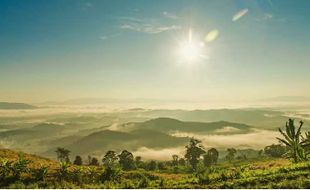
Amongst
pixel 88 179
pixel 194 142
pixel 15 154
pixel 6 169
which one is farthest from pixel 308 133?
pixel 194 142

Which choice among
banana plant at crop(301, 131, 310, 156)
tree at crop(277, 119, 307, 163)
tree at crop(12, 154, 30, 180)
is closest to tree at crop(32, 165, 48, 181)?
tree at crop(12, 154, 30, 180)

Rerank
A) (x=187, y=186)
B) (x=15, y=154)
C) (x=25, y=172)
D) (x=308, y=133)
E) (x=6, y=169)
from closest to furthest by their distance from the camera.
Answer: (x=187, y=186), (x=6, y=169), (x=25, y=172), (x=308, y=133), (x=15, y=154)

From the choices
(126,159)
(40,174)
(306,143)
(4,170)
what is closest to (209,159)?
(126,159)

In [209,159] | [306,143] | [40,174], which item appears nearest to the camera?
[40,174]

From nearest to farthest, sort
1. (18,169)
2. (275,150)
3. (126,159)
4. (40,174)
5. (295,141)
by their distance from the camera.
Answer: (18,169) < (40,174) < (295,141) < (126,159) < (275,150)

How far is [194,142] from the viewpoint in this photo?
328 ft

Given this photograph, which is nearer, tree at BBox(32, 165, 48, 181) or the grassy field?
the grassy field

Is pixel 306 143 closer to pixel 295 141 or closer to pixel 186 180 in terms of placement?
pixel 295 141

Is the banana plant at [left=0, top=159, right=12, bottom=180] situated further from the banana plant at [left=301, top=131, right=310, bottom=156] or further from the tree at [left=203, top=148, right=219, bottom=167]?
the tree at [left=203, top=148, right=219, bottom=167]

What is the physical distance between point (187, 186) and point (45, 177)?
11.6 meters

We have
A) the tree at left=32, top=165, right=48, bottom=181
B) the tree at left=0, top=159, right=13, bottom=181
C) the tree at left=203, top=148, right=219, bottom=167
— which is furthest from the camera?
the tree at left=203, top=148, right=219, bottom=167

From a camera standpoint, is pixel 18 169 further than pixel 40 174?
No

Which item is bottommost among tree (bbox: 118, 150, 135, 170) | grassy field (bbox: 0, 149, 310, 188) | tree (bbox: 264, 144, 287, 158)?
grassy field (bbox: 0, 149, 310, 188)

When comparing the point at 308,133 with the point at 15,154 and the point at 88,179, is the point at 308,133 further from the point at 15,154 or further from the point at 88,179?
the point at 15,154
